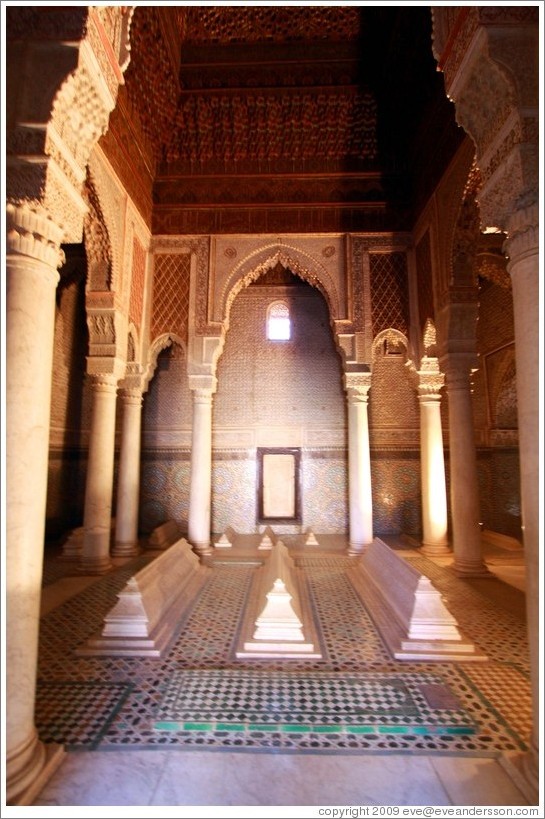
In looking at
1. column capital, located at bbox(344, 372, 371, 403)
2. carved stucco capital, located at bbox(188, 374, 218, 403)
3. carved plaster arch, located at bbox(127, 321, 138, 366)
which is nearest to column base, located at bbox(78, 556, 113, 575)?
carved stucco capital, located at bbox(188, 374, 218, 403)

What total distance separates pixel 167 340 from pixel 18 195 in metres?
5.09

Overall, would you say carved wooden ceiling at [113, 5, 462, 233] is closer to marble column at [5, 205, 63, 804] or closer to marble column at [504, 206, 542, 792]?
marble column at [504, 206, 542, 792]

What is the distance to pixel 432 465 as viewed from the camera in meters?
6.82

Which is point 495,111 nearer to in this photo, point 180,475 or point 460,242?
point 460,242

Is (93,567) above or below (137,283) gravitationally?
below

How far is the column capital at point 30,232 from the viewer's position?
209 centimetres

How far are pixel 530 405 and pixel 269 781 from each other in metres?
2.02

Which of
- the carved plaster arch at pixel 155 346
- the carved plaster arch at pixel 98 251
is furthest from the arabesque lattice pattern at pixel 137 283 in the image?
the carved plaster arch at pixel 98 251

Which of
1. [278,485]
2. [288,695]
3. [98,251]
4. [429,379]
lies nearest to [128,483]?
[278,485]

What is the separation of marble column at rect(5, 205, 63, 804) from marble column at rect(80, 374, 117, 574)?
376 cm

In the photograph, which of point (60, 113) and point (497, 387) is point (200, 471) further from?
point (497, 387)

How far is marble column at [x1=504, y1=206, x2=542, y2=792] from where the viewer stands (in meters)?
1.90

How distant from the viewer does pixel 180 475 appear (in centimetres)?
867

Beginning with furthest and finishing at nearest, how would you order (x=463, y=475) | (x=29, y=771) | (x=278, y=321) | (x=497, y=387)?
1. (x=278, y=321)
2. (x=497, y=387)
3. (x=463, y=475)
4. (x=29, y=771)
